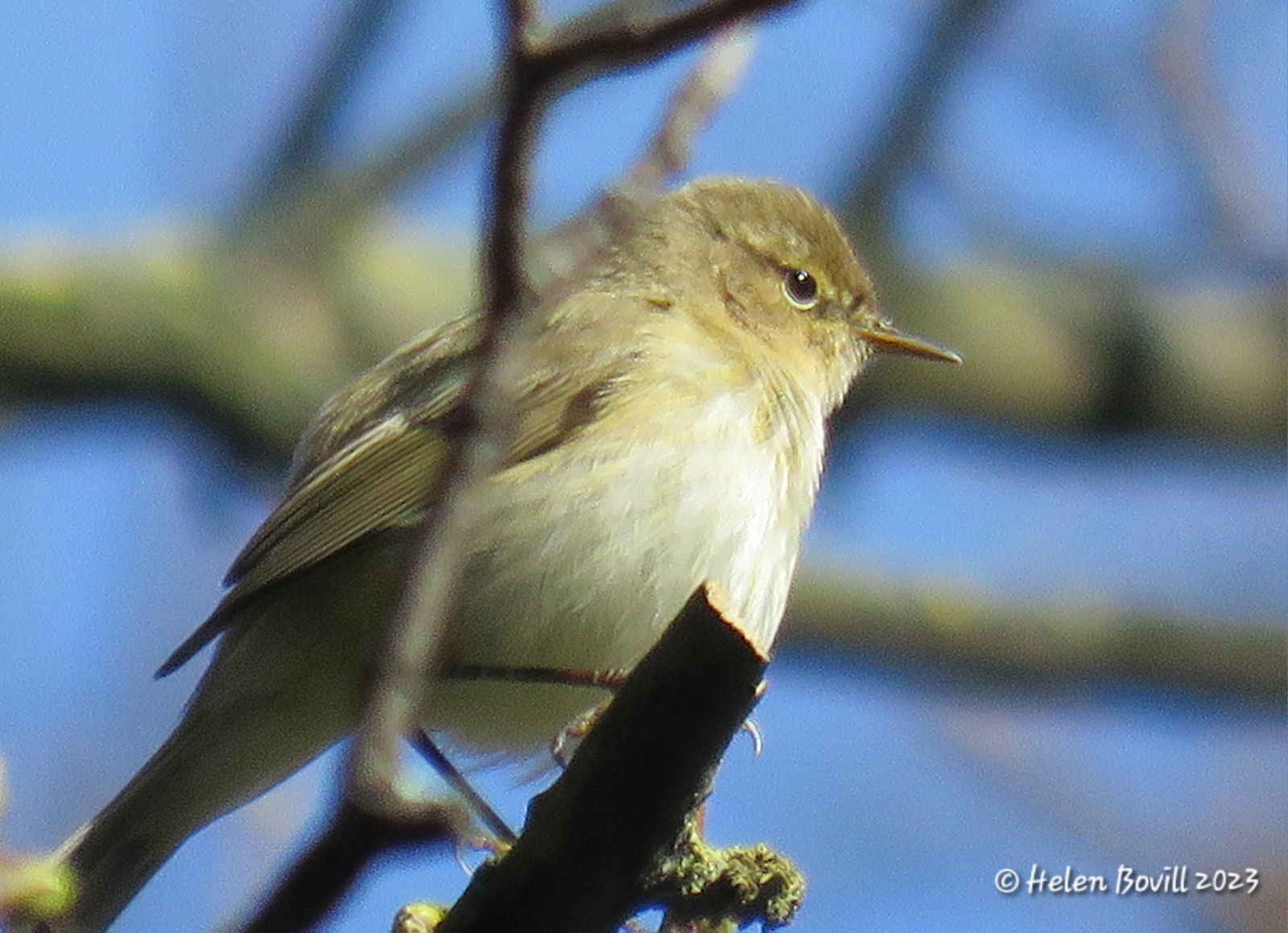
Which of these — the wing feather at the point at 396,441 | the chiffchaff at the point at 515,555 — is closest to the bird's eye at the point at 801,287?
the chiffchaff at the point at 515,555

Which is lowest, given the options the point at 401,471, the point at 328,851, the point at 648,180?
the point at 328,851

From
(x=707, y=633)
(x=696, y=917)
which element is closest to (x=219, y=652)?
(x=696, y=917)

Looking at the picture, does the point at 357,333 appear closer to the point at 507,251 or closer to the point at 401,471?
the point at 401,471

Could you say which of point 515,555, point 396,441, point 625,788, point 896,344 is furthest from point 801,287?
point 625,788

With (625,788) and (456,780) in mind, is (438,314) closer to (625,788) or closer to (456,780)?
(456,780)

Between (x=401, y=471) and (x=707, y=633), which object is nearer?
(x=707, y=633)

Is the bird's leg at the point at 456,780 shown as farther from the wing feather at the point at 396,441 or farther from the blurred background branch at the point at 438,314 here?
the blurred background branch at the point at 438,314
